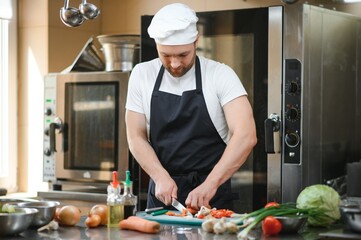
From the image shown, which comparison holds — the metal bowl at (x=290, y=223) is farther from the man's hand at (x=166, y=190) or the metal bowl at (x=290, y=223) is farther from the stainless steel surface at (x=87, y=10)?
the stainless steel surface at (x=87, y=10)

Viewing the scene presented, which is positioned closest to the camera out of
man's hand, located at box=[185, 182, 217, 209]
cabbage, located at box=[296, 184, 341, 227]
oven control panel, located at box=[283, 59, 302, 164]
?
cabbage, located at box=[296, 184, 341, 227]

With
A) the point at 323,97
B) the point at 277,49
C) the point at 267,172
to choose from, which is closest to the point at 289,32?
the point at 277,49

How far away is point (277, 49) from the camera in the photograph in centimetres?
452

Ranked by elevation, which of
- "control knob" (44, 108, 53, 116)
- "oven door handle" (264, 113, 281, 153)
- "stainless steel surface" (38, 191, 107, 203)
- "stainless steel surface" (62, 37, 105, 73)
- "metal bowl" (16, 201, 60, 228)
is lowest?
"stainless steel surface" (38, 191, 107, 203)

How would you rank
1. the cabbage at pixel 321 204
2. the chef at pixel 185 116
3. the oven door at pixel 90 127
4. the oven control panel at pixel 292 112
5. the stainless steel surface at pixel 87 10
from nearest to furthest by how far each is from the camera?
the cabbage at pixel 321 204
the stainless steel surface at pixel 87 10
the chef at pixel 185 116
the oven control panel at pixel 292 112
the oven door at pixel 90 127

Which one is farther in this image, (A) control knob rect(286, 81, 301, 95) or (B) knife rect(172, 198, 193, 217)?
(A) control knob rect(286, 81, 301, 95)

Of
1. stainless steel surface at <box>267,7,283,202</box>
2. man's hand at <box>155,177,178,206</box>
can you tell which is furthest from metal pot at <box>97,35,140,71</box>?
man's hand at <box>155,177,178,206</box>

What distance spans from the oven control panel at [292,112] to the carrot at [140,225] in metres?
1.75

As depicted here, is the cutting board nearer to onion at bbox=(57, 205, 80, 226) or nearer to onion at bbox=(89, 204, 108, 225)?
onion at bbox=(89, 204, 108, 225)

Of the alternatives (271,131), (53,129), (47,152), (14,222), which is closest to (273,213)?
(14,222)

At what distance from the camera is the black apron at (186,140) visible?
3719 mm

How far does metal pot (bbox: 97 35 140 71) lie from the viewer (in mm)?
5371

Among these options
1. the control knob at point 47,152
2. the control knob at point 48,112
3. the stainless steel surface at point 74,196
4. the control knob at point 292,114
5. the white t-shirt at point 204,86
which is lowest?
the stainless steel surface at point 74,196

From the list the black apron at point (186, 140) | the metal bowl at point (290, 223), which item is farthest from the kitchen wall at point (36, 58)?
the metal bowl at point (290, 223)
